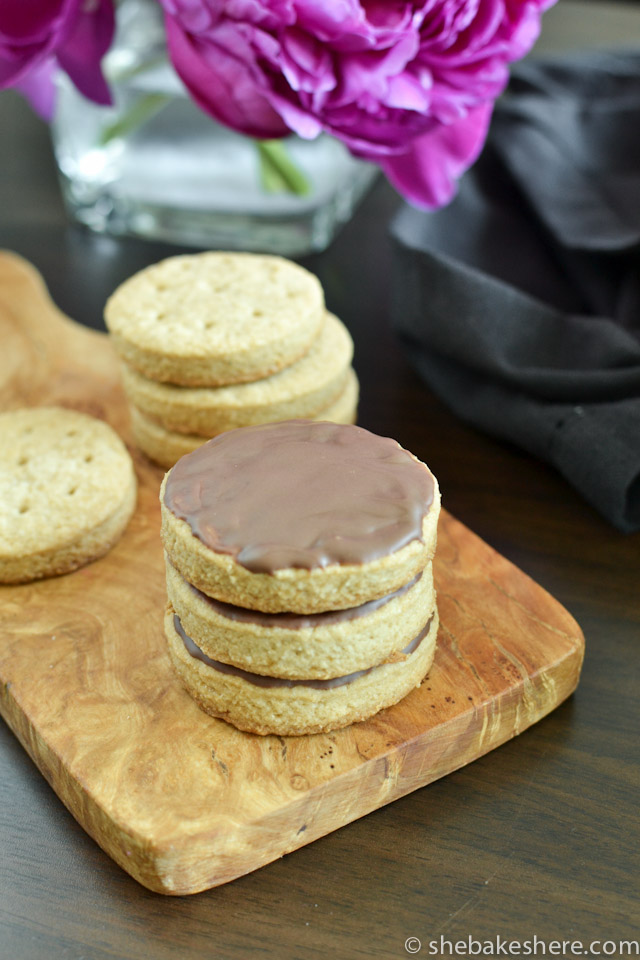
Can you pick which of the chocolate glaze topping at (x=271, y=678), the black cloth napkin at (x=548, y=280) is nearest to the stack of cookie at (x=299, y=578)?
the chocolate glaze topping at (x=271, y=678)

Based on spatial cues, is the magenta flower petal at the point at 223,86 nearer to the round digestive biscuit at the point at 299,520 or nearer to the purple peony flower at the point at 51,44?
the purple peony flower at the point at 51,44

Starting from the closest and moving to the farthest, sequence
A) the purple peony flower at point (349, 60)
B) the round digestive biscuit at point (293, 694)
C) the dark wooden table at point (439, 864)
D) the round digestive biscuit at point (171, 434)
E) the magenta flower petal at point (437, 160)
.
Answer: the dark wooden table at point (439, 864), the round digestive biscuit at point (293, 694), the purple peony flower at point (349, 60), the round digestive biscuit at point (171, 434), the magenta flower petal at point (437, 160)

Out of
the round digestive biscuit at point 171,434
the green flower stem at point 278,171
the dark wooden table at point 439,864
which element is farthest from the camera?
the green flower stem at point 278,171

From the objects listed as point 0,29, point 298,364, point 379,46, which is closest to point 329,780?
point 298,364

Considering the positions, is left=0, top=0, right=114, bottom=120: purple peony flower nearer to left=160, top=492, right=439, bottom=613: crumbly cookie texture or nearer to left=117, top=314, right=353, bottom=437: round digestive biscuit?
left=117, top=314, right=353, bottom=437: round digestive biscuit

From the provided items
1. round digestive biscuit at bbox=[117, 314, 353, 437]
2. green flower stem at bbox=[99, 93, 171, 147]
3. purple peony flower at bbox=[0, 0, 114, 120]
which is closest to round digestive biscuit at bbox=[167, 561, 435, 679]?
round digestive biscuit at bbox=[117, 314, 353, 437]

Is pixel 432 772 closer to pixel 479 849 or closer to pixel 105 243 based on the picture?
pixel 479 849

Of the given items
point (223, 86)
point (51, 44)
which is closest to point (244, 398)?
point (223, 86)

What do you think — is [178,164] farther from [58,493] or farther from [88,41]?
[58,493]
